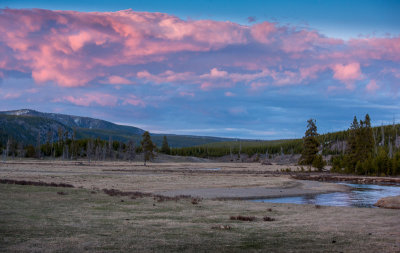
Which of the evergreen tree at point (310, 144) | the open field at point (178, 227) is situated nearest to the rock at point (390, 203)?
the open field at point (178, 227)

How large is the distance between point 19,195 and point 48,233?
15087 mm

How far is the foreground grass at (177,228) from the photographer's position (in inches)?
511

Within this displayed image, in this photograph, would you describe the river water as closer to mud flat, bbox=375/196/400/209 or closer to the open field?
mud flat, bbox=375/196/400/209

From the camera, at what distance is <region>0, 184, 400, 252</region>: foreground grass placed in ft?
42.6

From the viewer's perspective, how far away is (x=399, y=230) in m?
16.8

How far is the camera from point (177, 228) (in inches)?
670

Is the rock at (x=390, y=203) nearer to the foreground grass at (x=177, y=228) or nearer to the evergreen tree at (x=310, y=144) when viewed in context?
the foreground grass at (x=177, y=228)

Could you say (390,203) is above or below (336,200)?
above

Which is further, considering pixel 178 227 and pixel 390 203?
pixel 390 203

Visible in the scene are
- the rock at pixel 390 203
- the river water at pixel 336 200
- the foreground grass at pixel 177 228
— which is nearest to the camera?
the foreground grass at pixel 177 228

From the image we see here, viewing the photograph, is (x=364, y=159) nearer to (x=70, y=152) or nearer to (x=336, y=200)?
(x=336, y=200)

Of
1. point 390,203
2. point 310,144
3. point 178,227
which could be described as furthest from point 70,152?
point 178,227

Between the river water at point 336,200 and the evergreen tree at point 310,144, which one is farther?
the evergreen tree at point 310,144

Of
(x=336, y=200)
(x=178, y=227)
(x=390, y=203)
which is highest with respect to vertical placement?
(x=178, y=227)
